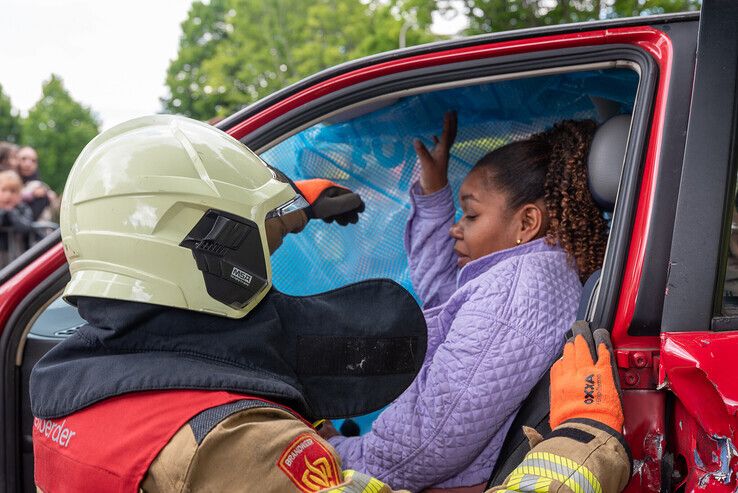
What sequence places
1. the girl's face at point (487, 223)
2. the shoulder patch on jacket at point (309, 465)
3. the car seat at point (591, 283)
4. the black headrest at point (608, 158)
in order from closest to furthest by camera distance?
the shoulder patch on jacket at point (309, 465) → the car seat at point (591, 283) → the black headrest at point (608, 158) → the girl's face at point (487, 223)

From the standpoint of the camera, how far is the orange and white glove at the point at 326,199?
2238 millimetres

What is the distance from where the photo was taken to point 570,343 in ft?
5.41

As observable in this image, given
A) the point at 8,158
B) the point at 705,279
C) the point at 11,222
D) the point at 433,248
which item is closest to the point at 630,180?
the point at 705,279

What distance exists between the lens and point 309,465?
4.31 feet

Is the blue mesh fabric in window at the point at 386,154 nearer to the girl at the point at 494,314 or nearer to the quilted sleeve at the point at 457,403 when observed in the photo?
the girl at the point at 494,314

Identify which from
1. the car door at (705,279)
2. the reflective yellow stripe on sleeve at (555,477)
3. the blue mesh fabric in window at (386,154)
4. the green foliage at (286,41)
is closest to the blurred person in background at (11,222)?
the blue mesh fabric in window at (386,154)

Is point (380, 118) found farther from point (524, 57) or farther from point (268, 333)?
point (268, 333)

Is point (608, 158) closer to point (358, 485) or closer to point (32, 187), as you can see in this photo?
point (358, 485)

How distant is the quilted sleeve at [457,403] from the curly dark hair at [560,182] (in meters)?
0.41

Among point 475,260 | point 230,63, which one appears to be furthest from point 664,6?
point 230,63

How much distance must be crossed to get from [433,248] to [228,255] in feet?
4.08

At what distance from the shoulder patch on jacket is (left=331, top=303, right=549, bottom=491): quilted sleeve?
589 millimetres

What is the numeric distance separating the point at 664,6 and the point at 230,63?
17.8 metres

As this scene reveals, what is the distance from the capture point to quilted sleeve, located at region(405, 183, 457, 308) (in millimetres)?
2594
